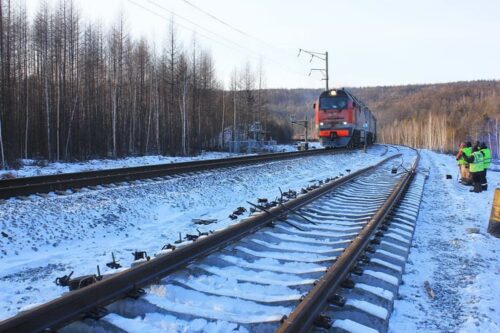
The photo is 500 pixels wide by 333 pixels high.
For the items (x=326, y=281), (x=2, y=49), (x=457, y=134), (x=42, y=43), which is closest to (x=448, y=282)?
(x=326, y=281)

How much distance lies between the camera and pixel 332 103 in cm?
2911

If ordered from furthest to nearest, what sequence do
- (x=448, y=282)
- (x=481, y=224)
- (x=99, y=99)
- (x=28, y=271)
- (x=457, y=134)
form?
(x=457, y=134) → (x=99, y=99) → (x=481, y=224) → (x=28, y=271) → (x=448, y=282)

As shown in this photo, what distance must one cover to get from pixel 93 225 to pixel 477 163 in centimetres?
1135

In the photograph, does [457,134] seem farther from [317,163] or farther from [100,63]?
[317,163]

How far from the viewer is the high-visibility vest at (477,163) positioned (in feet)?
43.7

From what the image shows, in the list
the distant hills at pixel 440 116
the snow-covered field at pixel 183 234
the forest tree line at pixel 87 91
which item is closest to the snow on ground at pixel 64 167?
the forest tree line at pixel 87 91

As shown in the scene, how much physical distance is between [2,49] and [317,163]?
23.3m

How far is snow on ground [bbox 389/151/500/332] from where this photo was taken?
147 inches

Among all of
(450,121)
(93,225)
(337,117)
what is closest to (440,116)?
(450,121)

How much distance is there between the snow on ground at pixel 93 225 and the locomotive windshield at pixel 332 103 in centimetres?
1746

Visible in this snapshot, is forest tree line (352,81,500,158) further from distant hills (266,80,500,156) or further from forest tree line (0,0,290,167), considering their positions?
forest tree line (0,0,290,167)

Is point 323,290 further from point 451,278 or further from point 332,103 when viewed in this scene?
point 332,103

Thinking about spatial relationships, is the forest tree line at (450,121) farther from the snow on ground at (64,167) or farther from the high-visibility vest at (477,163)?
the high-visibility vest at (477,163)

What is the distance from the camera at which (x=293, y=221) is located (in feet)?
23.6
